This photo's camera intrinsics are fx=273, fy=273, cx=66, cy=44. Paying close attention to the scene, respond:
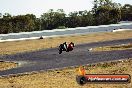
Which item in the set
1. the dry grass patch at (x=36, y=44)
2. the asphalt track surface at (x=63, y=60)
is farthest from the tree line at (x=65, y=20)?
the asphalt track surface at (x=63, y=60)

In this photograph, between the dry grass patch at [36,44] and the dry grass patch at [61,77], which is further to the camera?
the dry grass patch at [36,44]

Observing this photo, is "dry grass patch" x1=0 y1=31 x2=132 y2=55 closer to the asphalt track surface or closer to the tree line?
the asphalt track surface

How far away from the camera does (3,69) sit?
23781mm

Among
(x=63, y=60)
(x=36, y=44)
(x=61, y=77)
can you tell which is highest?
(x=61, y=77)

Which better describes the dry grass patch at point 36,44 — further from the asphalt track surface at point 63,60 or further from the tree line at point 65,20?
the tree line at point 65,20

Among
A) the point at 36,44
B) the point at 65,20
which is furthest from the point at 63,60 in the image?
the point at 65,20

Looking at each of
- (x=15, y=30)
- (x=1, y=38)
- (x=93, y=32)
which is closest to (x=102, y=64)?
(x=1, y=38)

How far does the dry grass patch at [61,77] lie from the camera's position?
51.8ft

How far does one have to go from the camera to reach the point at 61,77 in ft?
59.4

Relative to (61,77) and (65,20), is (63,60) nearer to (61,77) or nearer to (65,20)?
(61,77)

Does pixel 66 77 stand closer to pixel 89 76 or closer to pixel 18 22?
pixel 89 76

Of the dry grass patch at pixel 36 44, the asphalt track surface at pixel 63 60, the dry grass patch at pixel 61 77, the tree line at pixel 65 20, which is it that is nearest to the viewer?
the dry grass patch at pixel 61 77

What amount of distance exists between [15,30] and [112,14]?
40.5 m

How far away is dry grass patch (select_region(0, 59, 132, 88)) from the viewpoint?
15789 mm
